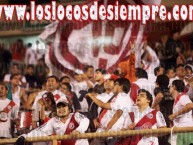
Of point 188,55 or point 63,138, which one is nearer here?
point 63,138

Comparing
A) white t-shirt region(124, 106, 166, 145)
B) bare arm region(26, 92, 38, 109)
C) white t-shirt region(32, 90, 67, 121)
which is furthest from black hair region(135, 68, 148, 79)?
bare arm region(26, 92, 38, 109)

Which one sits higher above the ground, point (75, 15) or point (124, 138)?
point (75, 15)

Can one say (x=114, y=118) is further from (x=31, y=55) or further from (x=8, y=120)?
(x=31, y=55)

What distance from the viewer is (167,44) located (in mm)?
7000

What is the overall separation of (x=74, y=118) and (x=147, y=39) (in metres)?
1.69

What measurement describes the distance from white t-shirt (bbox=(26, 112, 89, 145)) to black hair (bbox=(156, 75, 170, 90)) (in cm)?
83

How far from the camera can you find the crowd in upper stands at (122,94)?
214 inches

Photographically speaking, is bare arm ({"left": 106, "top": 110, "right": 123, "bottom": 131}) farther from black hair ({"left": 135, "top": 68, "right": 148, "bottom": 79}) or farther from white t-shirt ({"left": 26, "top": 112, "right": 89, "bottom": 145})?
black hair ({"left": 135, "top": 68, "right": 148, "bottom": 79})

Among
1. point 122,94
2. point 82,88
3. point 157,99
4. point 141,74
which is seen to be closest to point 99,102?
point 122,94

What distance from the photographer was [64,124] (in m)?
5.38

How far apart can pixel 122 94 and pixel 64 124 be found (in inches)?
20.6

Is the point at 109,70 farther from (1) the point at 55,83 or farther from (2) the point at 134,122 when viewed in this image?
(2) the point at 134,122

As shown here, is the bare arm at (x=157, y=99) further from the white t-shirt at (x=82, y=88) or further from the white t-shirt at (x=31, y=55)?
the white t-shirt at (x=31, y=55)

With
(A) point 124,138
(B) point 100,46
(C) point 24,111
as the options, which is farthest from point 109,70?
(A) point 124,138
